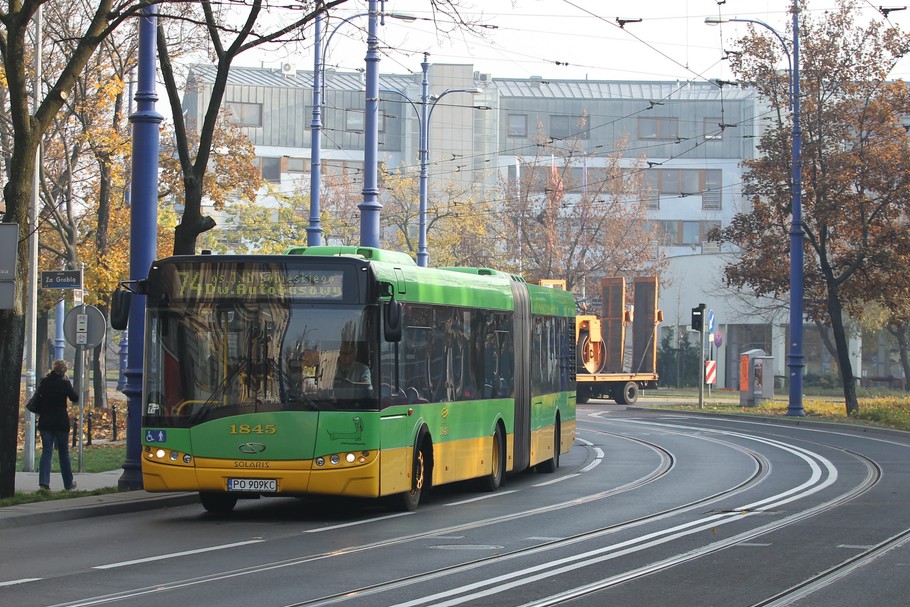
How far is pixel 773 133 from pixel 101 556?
3475cm

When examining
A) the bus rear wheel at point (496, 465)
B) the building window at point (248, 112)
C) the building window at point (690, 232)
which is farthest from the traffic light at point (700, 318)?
the building window at point (248, 112)

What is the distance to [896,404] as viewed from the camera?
45.0 metres

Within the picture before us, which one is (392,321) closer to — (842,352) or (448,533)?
(448,533)

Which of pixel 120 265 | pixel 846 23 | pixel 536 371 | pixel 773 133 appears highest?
pixel 846 23

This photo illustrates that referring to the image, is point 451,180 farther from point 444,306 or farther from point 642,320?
point 444,306

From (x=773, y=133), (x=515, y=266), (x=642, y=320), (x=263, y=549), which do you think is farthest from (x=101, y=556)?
(x=515, y=266)

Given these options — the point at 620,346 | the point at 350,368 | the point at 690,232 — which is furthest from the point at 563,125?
the point at 350,368

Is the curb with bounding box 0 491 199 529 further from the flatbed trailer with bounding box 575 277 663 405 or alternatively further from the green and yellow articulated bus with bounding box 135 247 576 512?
the flatbed trailer with bounding box 575 277 663 405

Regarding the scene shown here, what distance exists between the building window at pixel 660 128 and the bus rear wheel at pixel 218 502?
7362cm

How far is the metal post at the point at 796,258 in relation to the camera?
4175cm

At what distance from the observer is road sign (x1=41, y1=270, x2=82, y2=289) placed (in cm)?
2181

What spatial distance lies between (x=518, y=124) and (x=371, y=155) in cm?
6074

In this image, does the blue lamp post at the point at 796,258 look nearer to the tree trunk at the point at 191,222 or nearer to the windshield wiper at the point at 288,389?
the tree trunk at the point at 191,222

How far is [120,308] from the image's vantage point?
51.8ft
